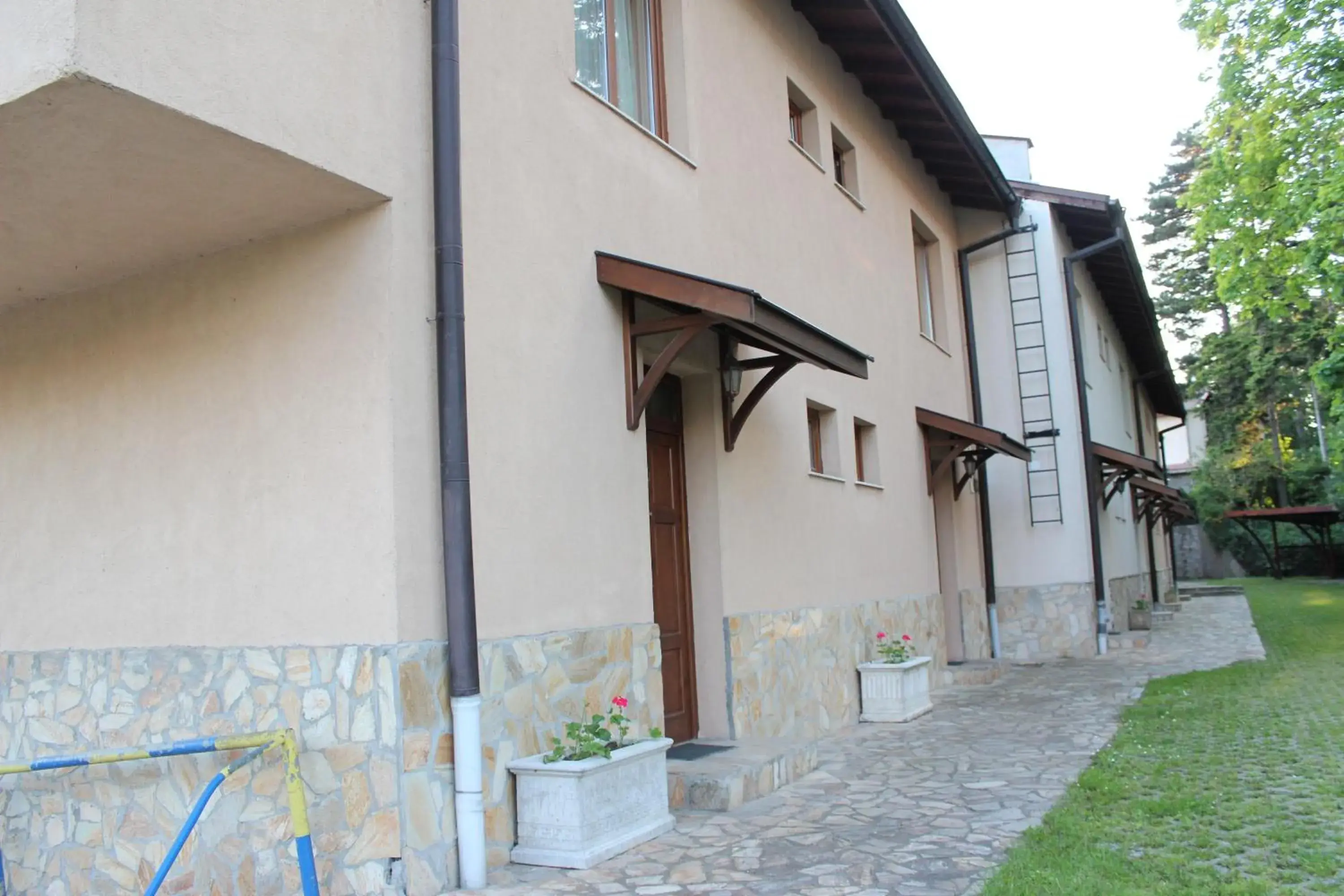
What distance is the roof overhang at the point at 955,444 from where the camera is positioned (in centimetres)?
1185

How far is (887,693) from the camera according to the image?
9.24m

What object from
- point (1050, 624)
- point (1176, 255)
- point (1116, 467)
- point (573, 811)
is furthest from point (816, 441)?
point (1176, 255)

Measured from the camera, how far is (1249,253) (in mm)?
15195

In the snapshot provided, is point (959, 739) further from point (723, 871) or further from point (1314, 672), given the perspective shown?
point (1314, 672)

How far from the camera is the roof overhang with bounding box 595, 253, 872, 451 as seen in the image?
5605 mm

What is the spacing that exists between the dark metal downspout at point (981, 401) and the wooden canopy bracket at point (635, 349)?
8.89 metres

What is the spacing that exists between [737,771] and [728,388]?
2512 mm

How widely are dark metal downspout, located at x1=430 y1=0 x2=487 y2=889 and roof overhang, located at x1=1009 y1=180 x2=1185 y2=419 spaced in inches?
466

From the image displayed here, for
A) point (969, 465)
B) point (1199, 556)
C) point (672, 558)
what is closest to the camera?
point (672, 558)

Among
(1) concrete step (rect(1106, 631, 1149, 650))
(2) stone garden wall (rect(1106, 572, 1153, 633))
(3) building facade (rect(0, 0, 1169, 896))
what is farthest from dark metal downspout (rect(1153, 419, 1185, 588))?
(3) building facade (rect(0, 0, 1169, 896))

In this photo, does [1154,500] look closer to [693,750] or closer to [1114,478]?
[1114,478]

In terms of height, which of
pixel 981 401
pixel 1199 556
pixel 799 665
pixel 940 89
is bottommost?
pixel 799 665

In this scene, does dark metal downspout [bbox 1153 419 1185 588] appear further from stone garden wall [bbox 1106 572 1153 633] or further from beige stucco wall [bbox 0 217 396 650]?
beige stucco wall [bbox 0 217 396 650]

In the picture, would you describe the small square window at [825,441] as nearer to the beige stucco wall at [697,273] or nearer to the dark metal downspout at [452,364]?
the beige stucco wall at [697,273]
